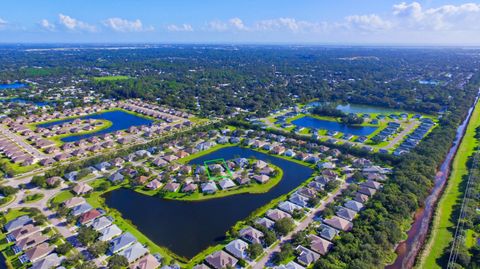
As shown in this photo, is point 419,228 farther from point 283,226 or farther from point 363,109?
point 363,109

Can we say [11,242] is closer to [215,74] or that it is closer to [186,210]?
[186,210]

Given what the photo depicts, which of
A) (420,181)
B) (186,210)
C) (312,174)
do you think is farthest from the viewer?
(312,174)

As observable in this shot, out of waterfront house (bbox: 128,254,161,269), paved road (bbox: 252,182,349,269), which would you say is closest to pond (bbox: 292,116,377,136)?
paved road (bbox: 252,182,349,269)

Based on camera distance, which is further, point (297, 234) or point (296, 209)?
point (296, 209)

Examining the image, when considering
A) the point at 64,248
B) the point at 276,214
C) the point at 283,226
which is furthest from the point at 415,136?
the point at 64,248

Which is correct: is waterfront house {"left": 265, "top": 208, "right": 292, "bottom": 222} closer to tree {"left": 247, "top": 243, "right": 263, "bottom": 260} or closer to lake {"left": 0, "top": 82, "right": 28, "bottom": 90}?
tree {"left": 247, "top": 243, "right": 263, "bottom": 260}

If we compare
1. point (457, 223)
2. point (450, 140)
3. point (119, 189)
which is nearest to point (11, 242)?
point (119, 189)

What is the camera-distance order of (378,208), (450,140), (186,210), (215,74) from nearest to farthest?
(378,208), (186,210), (450,140), (215,74)
